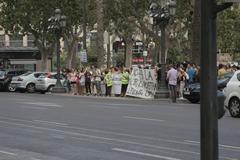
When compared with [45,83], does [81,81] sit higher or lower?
higher

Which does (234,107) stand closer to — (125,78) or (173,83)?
(173,83)

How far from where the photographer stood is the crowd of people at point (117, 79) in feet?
91.4

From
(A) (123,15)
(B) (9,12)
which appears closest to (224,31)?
(A) (123,15)

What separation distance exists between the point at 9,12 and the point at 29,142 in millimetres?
42830

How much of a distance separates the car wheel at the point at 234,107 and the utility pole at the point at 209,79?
13.0 m

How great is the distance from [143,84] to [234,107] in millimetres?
13437

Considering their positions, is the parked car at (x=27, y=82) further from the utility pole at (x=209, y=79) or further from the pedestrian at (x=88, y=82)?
the utility pole at (x=209, y=79)

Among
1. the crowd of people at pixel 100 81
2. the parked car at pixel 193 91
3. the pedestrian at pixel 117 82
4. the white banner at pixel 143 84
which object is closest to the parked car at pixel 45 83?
the crowd of people at pixel 100 81

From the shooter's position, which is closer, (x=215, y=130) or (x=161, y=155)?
(x=215, y=130)

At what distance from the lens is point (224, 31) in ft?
201

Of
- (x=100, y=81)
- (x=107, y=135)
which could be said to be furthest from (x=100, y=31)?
(x=107, y=135)

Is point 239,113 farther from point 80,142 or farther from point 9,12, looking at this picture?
point 9,12

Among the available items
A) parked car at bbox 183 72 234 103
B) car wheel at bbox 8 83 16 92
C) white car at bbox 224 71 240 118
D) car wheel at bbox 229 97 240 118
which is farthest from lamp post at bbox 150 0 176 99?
car wheel at bbox 8 83 16 92

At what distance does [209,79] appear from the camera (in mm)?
5535
